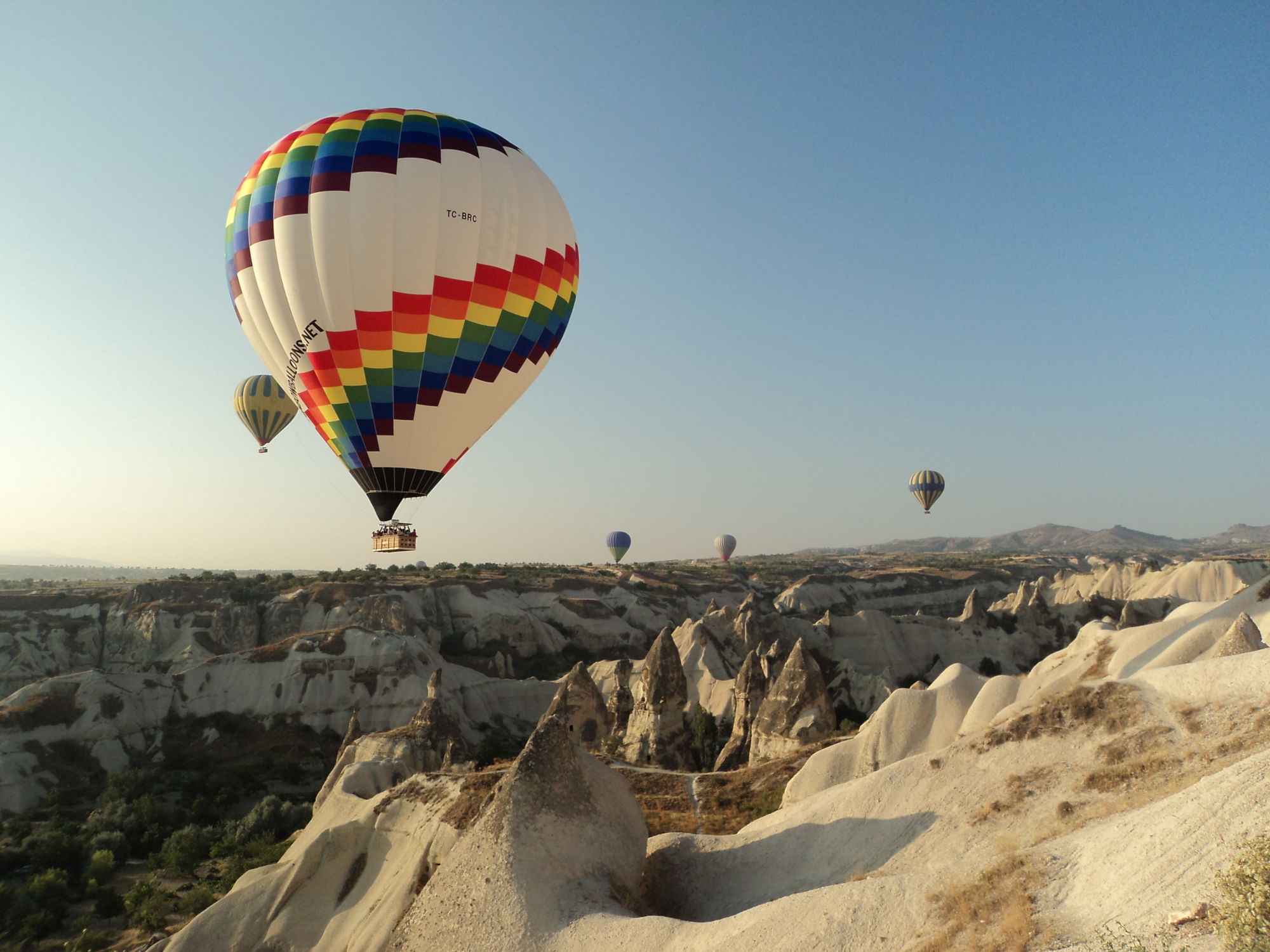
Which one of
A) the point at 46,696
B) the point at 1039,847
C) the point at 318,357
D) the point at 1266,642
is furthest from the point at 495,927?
the point at 46,696

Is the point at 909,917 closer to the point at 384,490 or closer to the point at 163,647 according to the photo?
the point at 384,490

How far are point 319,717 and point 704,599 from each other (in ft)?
184

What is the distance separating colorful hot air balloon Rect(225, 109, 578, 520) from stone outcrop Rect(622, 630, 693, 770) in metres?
14.4

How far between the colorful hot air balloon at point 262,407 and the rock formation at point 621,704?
99.3ft

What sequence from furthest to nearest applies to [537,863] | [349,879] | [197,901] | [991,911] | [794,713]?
[794,713]
[197,901]
[349,879]
[537,863]
[991,911]

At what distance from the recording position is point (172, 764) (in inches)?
1469

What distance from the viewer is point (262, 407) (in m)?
49.9

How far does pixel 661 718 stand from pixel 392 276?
22.0m

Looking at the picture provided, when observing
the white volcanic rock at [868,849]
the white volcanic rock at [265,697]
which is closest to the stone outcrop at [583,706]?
the white volcanic rock at [265,697]

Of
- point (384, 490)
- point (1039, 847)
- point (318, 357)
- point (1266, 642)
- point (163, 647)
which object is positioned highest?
point (318, 357)

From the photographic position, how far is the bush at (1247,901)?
5734mm

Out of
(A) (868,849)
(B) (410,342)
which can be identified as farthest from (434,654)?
(A) (868,849)

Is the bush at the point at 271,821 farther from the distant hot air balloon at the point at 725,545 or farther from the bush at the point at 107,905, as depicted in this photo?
the distant hot air balloon at the point at 725,545

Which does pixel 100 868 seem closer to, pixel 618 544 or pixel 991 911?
pixel 991 911
